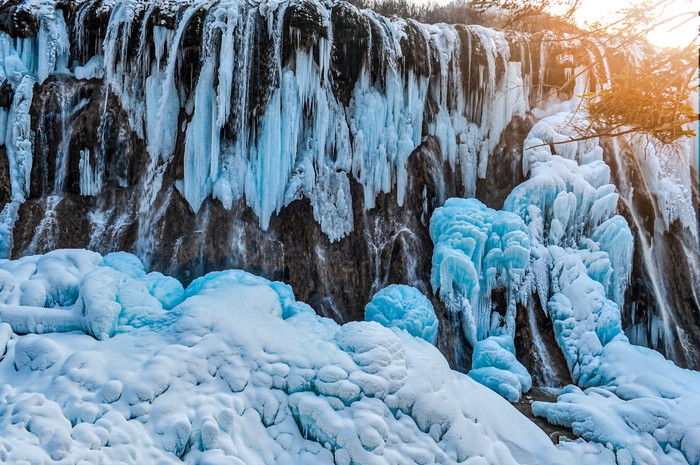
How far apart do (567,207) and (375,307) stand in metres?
3.87

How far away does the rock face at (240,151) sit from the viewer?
748 centimetres

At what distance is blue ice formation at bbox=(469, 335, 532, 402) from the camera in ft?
21.1

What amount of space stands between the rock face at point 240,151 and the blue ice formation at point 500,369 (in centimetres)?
42

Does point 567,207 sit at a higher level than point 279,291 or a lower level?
higher

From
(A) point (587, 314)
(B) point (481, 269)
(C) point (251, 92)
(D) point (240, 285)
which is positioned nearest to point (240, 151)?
(C) point (251, 92)

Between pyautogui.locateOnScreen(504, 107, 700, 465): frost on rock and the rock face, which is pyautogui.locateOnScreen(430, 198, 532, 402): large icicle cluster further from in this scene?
pyautogui.locateOnScreen(504, 107, 700, 465): frost on rock

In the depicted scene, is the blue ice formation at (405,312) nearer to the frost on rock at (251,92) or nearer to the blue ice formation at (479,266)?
the blue ice formation at (479,266)

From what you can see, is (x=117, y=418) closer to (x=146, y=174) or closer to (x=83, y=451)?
(x=83, y=451)

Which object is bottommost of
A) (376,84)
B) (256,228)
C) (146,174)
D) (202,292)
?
(202,292)

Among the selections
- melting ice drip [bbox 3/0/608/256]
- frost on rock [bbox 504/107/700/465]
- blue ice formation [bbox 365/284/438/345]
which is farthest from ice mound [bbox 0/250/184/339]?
frost on rock [bbox 504/107/700/465]

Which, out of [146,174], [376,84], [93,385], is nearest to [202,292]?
[93,385]

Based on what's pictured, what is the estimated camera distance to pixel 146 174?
7.77 m

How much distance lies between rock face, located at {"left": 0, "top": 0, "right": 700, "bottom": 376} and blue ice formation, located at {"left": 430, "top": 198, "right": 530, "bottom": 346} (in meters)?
0.26

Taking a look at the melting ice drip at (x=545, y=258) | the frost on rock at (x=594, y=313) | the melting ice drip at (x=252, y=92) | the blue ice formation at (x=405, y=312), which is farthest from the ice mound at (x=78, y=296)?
the frost on rock at (x=594, y=313)
